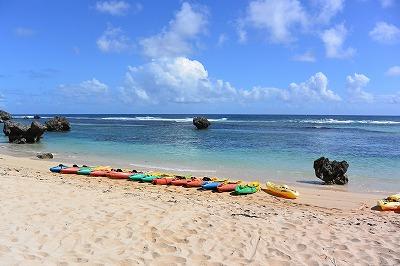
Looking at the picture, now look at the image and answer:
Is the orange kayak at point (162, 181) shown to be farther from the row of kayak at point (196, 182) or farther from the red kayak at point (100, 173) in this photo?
the red kayak at point (100, 173)

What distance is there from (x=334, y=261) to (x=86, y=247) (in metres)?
3.70

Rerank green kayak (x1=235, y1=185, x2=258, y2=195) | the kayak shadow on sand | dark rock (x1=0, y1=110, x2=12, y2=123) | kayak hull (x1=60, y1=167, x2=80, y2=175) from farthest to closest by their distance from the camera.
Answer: dark rock (x1=0, y1=110, x2=12, y2=123), kayak hull (x1=60, y1=167, x2=80, y2=175), the kayak shadow on sand, green kayak (x1=235, y1=185, x2=258, y2=195)

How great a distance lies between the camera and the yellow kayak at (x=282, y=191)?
36.9 ft

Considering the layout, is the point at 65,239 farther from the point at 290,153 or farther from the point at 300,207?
the point at 290,153

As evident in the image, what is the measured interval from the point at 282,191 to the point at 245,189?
110cm

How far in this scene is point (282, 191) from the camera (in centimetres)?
1144

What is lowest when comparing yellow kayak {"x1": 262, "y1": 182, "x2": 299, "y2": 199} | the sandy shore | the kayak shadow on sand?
the kayak shadow on sand

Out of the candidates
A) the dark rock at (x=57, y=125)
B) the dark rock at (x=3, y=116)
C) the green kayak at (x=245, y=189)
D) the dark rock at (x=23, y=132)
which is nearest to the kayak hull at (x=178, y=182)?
the green kayak at (x=245, y=189)

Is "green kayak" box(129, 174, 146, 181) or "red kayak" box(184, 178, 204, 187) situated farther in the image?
"green kayak" box(129, 174, 146, 181)

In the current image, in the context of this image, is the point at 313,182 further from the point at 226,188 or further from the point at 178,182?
the point at 178,182

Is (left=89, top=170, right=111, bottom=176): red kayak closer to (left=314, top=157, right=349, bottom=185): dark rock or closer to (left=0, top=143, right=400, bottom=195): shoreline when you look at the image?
(left=0, top=143, right=400, bottom=195): shoreline

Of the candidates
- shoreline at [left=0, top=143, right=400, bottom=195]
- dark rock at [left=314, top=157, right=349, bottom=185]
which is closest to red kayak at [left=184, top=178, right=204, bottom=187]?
shoreline at [left=0, top=143, right=400, bottom=195]

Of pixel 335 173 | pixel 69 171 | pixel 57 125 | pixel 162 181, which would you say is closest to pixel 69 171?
pixel 69 171

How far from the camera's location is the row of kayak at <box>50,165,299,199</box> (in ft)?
37.9
